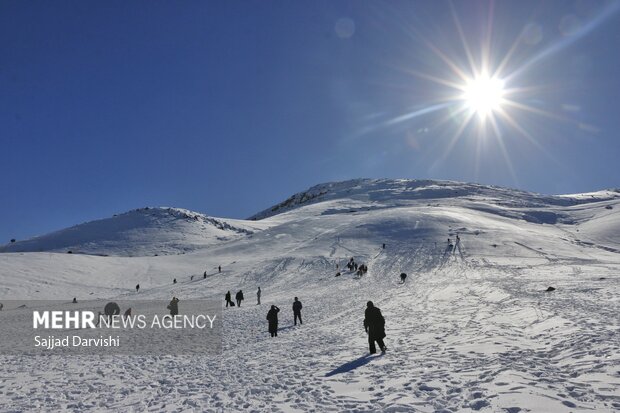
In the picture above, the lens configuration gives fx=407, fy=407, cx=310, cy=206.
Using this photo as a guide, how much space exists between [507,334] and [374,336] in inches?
174

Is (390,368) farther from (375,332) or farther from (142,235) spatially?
(142,235)

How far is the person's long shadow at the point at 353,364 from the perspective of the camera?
428 inches

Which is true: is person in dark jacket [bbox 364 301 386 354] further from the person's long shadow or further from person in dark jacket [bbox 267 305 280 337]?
person in dark jacket [bbox 267 305 280 337]

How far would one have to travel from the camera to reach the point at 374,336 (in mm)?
12922

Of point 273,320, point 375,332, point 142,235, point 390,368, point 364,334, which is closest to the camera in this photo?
point 390,368

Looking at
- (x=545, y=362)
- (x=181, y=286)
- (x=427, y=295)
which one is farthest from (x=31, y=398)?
(x=181, y=286)

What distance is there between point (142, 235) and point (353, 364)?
3613 inches

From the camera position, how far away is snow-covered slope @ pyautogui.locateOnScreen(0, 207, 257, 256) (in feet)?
274

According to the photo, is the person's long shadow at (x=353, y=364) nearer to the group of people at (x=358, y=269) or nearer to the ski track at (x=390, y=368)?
the ski track at (x=390, y=368)

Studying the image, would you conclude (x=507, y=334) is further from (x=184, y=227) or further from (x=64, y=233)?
(x=64, y=233)

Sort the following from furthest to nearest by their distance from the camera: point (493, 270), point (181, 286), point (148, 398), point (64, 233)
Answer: point (64, 233) → point (181, 286) → point (493, 270) → point (148, 398)

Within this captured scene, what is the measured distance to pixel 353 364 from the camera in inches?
458

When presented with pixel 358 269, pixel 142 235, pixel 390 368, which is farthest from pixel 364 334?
pixel 142 235

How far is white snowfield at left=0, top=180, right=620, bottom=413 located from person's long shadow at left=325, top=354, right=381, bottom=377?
0.21ft
